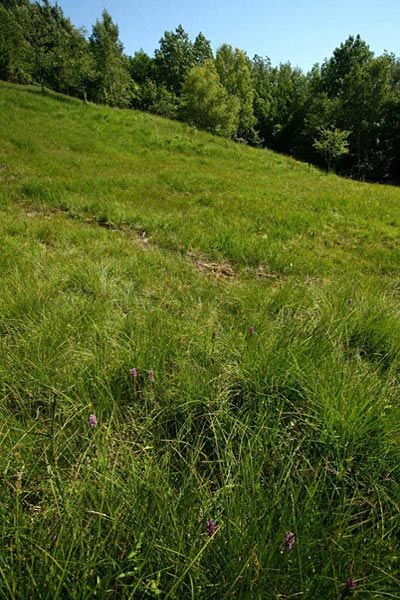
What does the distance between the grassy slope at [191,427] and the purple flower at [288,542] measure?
25 mm

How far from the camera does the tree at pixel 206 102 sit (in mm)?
39062

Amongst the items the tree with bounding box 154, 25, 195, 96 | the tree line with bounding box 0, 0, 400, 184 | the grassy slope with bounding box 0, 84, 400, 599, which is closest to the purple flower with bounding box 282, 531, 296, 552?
the grassy slope with bounding box 0, 84, 400, 599

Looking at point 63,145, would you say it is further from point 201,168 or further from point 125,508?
point 125,508

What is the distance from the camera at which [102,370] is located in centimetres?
216

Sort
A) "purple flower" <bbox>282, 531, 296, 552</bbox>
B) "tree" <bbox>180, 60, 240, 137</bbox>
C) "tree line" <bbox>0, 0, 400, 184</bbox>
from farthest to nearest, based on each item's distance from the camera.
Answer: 1. "tree" <bbox>180, 60, 240, 137</bbox>
2. "tree line" <bbox>0, 0, 400, 184</bbox>
3. "purple flower" <bbox>282, 531, 296, 552</bbox>

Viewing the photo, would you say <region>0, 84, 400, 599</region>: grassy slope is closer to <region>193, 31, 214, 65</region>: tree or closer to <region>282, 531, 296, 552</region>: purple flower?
<region>282, 531, 296, 552</region>: purple flower

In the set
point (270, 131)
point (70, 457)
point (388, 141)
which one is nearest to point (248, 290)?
point (70, 457)

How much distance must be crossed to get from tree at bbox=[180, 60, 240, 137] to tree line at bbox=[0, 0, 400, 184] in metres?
0.12

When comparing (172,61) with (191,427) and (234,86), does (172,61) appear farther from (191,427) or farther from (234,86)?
(191,427)

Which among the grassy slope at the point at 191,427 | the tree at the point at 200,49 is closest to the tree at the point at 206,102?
the tree at the point at 200,49

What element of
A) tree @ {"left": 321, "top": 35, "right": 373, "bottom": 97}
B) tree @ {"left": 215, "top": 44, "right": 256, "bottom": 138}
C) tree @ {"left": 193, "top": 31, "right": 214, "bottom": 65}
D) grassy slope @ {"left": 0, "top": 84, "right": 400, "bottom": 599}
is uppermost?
tree @ {"left": 193, "top": 31, "right": 214, "bottom": 65}

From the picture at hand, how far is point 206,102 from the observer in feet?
129

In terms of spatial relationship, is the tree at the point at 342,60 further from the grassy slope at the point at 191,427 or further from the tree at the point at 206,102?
the grassy slope at the point at 191,427

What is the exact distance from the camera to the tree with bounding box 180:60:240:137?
39.1m
